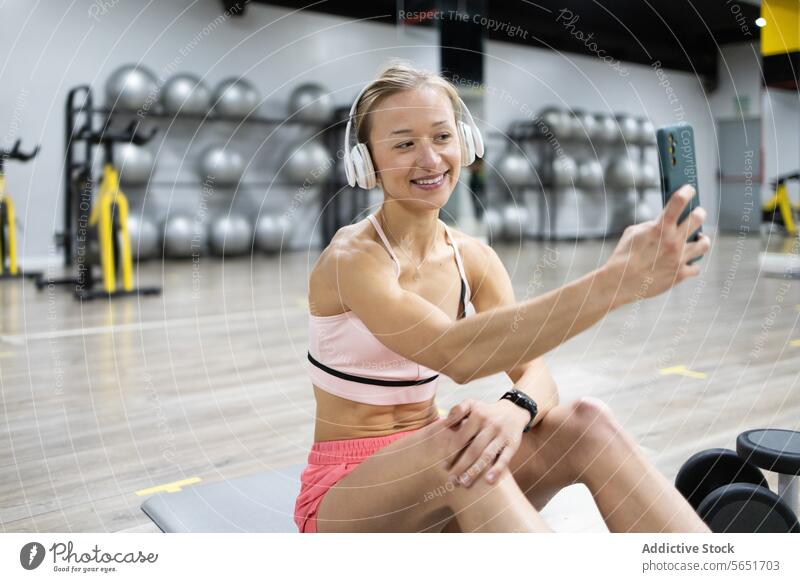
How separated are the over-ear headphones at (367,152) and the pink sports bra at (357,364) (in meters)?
0.06

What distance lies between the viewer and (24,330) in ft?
12.5

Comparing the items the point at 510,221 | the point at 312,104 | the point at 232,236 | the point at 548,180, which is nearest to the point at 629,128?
the point at 548,180

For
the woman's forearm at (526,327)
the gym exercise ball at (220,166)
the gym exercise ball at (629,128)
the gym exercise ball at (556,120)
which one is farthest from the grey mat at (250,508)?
the gym exercise ball at (629,128)

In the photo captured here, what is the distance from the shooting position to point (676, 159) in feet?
2.66

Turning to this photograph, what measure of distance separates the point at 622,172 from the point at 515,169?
1710mm

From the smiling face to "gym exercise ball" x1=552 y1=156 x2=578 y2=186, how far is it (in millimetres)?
8079

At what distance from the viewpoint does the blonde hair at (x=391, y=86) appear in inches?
43.1

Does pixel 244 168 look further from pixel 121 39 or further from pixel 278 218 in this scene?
pixel 121 39

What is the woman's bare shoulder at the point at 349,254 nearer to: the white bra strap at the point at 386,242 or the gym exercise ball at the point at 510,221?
the white bra strap at the point at 386,242

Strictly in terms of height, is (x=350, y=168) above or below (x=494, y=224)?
above

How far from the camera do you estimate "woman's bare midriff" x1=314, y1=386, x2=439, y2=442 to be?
3.90 feet

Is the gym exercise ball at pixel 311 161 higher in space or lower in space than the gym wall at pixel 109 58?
lower

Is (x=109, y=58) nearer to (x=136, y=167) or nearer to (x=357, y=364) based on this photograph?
(x=136, y=167)

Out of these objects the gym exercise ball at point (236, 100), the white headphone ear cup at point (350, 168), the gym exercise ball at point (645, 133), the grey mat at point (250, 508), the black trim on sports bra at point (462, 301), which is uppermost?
the gym exercise ball at point (236, 100)
